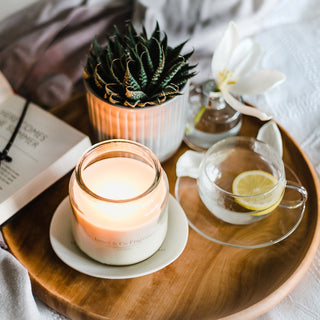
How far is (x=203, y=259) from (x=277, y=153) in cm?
17

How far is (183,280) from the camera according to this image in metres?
0.47

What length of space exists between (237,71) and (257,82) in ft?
0.12

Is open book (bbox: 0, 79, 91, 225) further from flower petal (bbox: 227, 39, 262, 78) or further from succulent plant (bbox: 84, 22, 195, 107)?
flower petal (bbox: 227, 39, 262, 78)

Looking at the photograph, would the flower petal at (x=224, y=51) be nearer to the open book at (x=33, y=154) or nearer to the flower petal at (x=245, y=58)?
the flower petal at (x=245, y=58)

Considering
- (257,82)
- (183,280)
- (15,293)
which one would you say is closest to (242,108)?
(257,82)

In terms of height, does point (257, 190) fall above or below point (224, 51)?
below

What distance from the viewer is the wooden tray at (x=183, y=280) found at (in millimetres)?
445

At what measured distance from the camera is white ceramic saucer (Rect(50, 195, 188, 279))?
0.45 meters

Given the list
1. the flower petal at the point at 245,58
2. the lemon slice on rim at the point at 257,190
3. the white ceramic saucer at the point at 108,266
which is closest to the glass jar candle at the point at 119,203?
the white ceramic saucer at the point at 108,266

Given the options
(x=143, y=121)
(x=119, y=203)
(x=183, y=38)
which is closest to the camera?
(x=119, y=203)

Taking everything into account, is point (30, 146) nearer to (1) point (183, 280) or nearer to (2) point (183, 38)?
(1) point (183, 280)

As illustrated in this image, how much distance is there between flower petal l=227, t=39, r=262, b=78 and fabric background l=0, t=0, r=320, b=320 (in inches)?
5.7

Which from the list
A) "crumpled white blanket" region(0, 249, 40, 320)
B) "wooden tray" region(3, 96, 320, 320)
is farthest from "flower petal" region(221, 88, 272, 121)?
"crumpled white blanket" region(0, 249, 40, 320)

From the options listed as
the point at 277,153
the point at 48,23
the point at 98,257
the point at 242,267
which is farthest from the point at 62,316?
the point at 48,23
